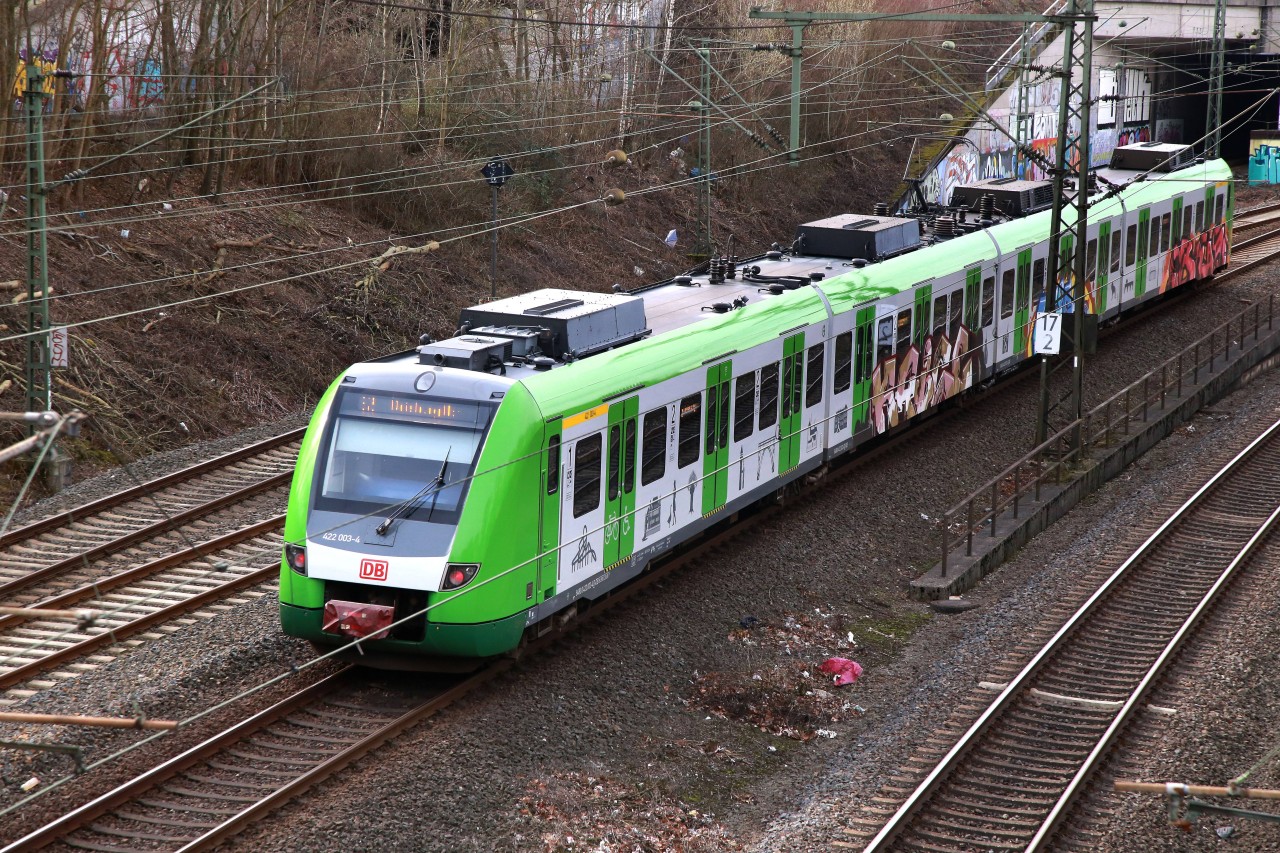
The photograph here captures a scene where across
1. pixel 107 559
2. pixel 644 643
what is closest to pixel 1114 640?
pixel 644 643

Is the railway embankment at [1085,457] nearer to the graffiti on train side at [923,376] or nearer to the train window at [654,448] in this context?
the graffiti on train side at [923,376]

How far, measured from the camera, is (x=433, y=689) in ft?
41.9

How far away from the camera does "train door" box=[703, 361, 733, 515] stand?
621 inches

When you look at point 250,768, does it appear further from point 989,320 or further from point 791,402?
point 989,320

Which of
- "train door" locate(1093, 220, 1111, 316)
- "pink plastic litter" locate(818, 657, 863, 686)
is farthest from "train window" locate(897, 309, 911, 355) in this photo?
"train door" locate(1093, 220, 1111, 316)

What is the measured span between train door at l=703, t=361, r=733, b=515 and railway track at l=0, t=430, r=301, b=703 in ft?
15.2

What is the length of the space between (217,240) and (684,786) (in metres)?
19.2

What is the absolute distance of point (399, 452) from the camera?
12484 mm

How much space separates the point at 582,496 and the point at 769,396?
444 centimetres

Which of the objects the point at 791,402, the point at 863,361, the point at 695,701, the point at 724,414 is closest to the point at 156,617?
the point at 695,701

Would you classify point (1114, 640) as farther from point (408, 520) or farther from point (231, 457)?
point (231, 457)

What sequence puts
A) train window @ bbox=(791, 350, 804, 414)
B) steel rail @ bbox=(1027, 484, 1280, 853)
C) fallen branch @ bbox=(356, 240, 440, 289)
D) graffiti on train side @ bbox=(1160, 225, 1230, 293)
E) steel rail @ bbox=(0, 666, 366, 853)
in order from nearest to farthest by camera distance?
steel rail @ bbox=(0, 666, 366, 853) → steel rail @ bbox=(1027, 484, 1280, 853) → train window @ bbox=(791, 350, 804, 414) → fallen branch @ bbox=(356, 240, 440, 289) → graffiti on train side @ bbox=(1160, 225, 1230, 293)

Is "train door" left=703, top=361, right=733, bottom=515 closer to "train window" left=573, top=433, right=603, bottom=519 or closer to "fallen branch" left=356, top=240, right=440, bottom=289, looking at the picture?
"train window" left=573, top=433, right=603, bottom=519

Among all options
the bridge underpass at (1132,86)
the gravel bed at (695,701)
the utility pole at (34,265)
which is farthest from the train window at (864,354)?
the bridge underpass at (1132,86)
